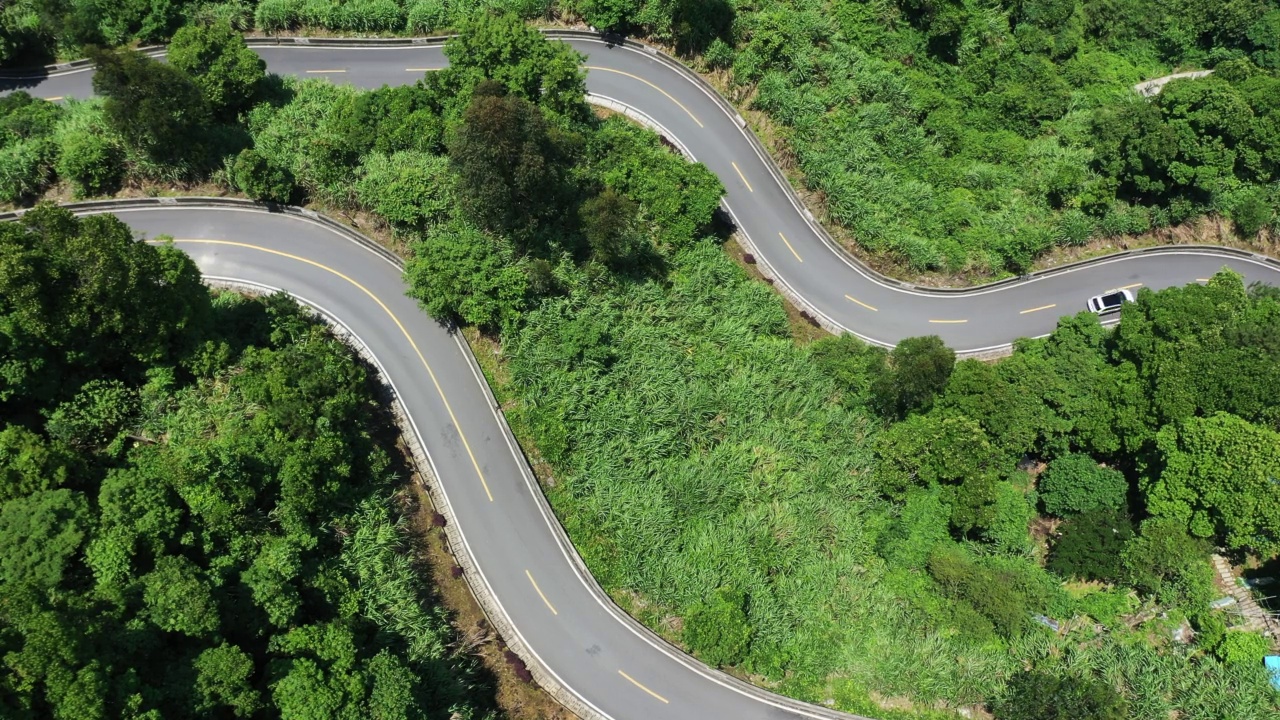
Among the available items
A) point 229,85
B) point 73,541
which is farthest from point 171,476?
point 229,85

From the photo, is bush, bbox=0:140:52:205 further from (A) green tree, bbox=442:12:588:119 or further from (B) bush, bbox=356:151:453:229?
(A) green tree, bbox=442:12:588:119

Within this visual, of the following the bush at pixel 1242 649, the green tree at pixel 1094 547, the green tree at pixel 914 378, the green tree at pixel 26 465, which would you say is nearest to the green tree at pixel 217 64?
the green tree at pixel 26 465

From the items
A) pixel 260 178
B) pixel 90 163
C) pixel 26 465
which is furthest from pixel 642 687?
pixel 90 163

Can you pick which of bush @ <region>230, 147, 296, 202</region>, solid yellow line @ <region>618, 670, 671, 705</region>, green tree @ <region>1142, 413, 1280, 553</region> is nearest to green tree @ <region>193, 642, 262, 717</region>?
solid yellow line @ <region>618, 670, 671, 705</region>

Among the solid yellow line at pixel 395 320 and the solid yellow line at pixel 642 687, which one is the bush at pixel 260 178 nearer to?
the solid yellow line at pixel 395 320

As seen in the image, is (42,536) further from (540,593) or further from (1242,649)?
(1242,649)

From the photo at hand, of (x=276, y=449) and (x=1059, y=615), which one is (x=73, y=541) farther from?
(x=1059, y=615)
